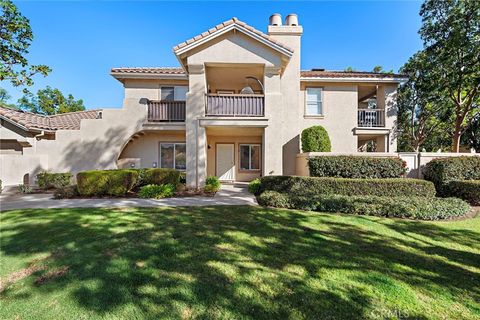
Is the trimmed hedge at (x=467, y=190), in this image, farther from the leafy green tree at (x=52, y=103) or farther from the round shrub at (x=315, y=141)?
the leafy green tree at (x=52, y=103)

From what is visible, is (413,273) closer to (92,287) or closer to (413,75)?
(92,287)

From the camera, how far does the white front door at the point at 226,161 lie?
50.7 feet

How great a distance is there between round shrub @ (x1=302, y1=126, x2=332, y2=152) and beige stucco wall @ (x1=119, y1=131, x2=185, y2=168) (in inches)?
301

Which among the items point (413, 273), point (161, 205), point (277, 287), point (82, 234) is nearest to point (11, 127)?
point (161, 205)

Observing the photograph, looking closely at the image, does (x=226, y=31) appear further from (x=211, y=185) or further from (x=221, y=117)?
(x=211, y=185)

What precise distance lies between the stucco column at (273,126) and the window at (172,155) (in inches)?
236

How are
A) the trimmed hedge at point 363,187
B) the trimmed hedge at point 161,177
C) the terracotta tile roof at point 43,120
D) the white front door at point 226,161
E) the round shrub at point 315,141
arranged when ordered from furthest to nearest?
the white front door at point 226,161 < the terracotta tile roof at point 43,120 < the round shrub at point 315,141 < the trimmed hedge at point 161,177 < the trimmed hedge at point 363,187

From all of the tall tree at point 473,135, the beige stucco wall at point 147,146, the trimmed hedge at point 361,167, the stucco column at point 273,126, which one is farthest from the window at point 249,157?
the tall tree at point 473,135

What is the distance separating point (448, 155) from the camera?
34.8ft

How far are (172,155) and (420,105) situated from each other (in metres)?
23.2

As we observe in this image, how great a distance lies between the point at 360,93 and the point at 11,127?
23202 mm

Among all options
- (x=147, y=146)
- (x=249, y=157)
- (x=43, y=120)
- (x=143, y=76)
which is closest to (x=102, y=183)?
(x=147, y=146)

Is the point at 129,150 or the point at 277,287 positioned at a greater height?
the point at 129,150

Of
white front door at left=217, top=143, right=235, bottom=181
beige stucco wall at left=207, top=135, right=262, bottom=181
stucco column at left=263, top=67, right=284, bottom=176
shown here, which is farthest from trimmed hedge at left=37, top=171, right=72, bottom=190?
stucco column at left=263, top=67, right=284, bottom=176
